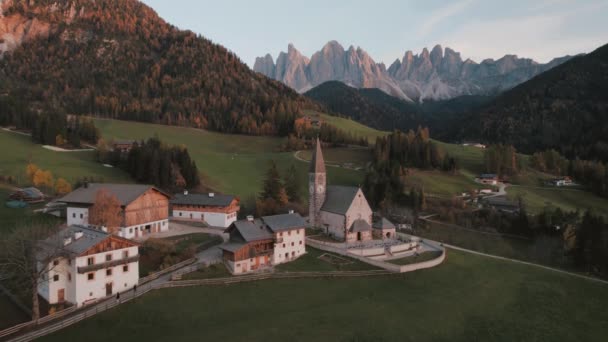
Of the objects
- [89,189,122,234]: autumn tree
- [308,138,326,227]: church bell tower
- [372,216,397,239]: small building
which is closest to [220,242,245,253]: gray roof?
[89,189,122,234]: autumn tree

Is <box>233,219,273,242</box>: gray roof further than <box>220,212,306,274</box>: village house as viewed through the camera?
Yes

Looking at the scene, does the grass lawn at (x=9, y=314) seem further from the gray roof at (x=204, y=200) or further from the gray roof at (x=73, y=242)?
the gray roof at (x=204, y=200)

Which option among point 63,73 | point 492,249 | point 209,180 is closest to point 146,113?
point 63,73

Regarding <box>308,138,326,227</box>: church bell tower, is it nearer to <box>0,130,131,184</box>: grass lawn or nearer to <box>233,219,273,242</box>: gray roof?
<box>233,219,273,242</box>: gray roof

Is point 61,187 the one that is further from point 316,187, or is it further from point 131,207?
point 316,187

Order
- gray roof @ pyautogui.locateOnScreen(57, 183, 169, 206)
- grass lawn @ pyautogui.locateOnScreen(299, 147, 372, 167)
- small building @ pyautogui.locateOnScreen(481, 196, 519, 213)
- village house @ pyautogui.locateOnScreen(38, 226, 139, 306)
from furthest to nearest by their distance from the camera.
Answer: grass lawn @ pyautogui.locateOnScreen(299, 147, 372, 167)
small building @ pyautogui.locateOnScreen(481, 196, 519, 213)
gray roof @ pyautogui.locateOnScreen(57, 183, 169, 206)
village house @ pyautogui.locateOnScreen(38, 226, 139, 306)

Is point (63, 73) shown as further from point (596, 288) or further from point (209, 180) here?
point (596, 288)

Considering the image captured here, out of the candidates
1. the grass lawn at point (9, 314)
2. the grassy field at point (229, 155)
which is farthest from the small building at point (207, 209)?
the grass lawn at point (9, 314)
